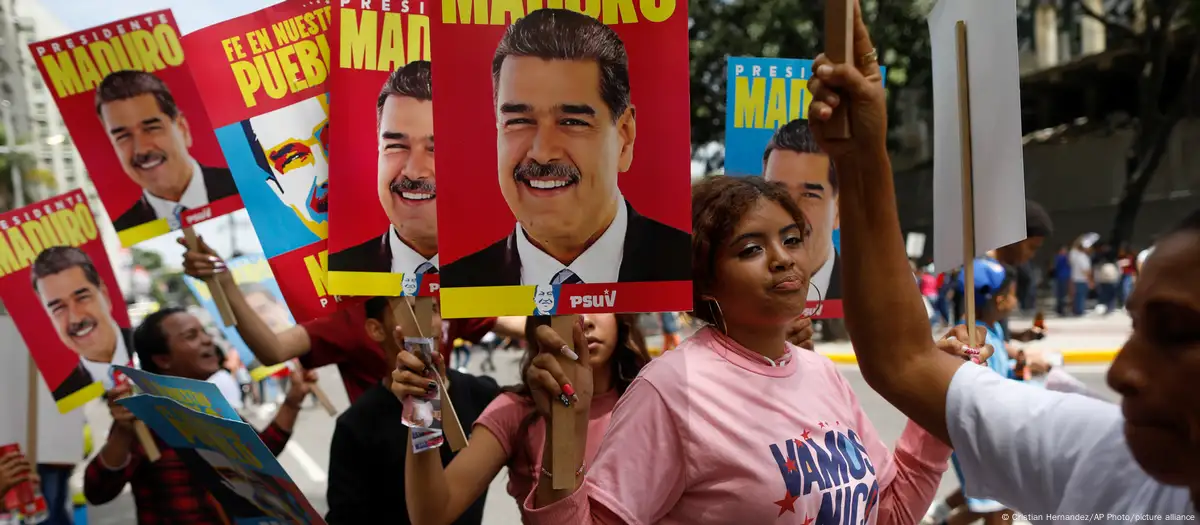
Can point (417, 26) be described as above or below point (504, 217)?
above

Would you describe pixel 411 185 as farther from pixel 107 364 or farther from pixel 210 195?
pixel 107 364

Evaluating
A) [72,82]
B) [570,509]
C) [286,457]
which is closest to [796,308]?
[570,509]

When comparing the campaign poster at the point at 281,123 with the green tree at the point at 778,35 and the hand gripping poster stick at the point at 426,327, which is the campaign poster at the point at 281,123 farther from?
the green tree at the point at 778,35

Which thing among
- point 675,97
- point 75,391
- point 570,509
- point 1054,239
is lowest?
point 1054,239

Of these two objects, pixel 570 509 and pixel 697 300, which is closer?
pixel 570 509

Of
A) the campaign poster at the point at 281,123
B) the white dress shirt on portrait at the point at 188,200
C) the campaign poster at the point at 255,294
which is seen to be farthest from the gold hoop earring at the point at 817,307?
the campaign poster at the point at 255,294

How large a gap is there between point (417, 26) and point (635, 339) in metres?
1.02

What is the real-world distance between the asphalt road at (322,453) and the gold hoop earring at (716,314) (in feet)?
6.10

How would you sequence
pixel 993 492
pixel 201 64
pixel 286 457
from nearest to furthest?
pixel 993 492 < pixel 201 64 < pixel 286 457

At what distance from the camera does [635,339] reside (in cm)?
253

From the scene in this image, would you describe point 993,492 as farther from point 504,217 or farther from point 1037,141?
point 1037,141

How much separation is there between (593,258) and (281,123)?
1.49m

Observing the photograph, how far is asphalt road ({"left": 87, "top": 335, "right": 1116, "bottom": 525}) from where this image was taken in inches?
261

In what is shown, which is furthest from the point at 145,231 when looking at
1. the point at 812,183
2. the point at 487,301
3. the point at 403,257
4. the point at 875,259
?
the point at 875,259
